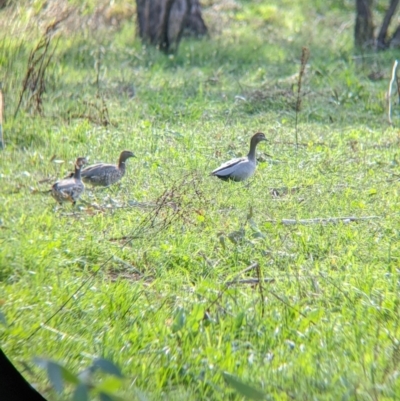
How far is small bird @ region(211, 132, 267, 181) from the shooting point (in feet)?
7.30

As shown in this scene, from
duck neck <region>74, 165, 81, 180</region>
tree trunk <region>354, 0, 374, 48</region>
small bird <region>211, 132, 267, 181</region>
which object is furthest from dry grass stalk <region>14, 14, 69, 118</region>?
tree trunk <region>354, 0, 374, 48</region>

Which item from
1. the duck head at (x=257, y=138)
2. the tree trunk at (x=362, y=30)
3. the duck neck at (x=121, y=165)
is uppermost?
the duck neck at (x=121, y=165)

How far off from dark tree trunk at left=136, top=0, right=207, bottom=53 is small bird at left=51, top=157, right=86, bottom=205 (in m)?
0.78

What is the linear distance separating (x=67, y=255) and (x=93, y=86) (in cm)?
77

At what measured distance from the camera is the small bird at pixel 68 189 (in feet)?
6.86

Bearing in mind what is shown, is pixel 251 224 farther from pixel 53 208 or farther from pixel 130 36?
pixel 130 36

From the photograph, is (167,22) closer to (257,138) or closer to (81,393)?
(257,138)

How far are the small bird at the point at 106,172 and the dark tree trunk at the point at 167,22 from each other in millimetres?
572

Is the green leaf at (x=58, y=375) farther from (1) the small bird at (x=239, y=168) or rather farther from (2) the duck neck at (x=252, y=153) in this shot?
(2) the duck neck at (x=252, y=153)

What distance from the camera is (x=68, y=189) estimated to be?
2119mm

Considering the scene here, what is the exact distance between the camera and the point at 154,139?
2.47 meters

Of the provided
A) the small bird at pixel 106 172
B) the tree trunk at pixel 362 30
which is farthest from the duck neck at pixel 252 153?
the tree trunk at pixel 362 30

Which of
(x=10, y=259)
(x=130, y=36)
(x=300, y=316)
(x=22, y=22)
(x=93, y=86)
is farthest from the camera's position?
(x=130, y=36)

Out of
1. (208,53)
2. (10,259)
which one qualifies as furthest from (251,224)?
(208,53)
